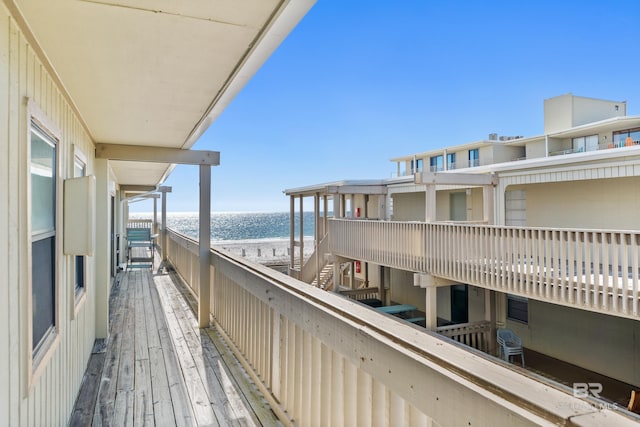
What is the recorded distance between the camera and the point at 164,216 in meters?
11.1

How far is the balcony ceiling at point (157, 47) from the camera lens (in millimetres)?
1508

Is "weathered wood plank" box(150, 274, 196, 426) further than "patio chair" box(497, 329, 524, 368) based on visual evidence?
No

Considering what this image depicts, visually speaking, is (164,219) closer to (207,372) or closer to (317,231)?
(317,231)

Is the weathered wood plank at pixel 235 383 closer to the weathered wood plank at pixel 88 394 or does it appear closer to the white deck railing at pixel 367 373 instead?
the white deck railing at pixel 367 373

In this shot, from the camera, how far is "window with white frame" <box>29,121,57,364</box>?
1.85 meters

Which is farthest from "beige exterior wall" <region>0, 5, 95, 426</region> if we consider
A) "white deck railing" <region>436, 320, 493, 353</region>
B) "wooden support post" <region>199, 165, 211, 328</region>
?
"white deck railing" <region>436, 320, 493, 353</region>

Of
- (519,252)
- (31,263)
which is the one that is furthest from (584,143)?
(31,263)

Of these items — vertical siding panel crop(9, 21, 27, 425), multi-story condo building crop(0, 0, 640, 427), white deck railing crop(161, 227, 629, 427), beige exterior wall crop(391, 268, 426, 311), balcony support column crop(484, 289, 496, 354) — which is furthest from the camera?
beige exterior wall crop(391, 268, 426, 311)

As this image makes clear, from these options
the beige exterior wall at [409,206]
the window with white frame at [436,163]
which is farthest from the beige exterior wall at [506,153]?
the beige exterior wall at [409,206]

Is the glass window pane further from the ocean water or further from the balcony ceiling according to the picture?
the ocean water

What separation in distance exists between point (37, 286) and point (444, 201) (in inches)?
432

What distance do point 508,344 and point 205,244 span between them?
7.09m

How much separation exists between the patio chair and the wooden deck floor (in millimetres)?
6459

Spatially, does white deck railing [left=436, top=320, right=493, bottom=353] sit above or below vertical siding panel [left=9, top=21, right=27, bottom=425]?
below
